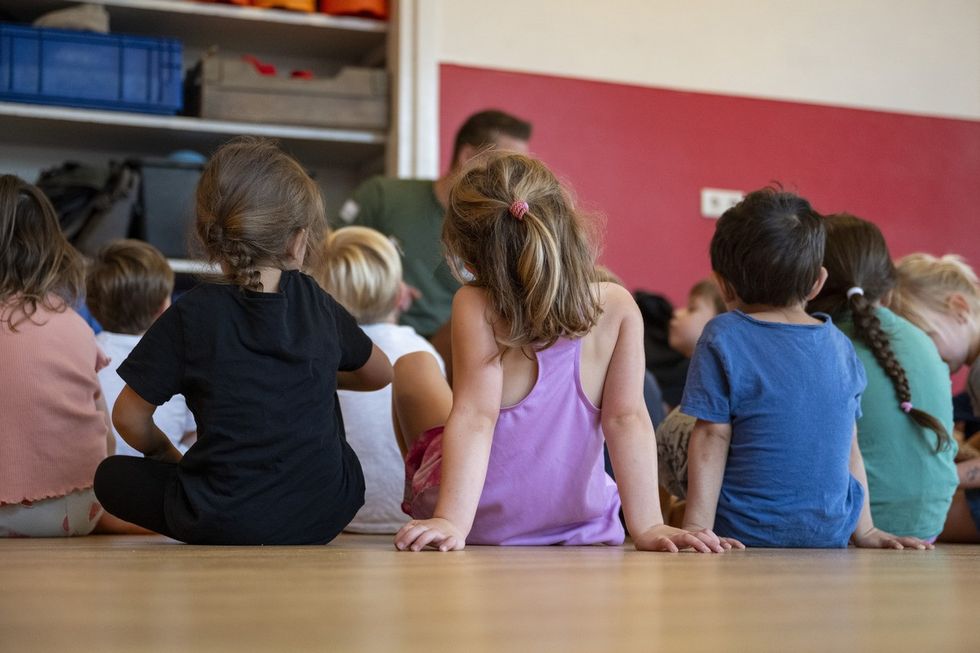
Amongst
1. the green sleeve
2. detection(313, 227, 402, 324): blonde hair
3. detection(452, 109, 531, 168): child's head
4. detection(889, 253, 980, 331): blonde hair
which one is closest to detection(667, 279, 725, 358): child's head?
detection(452, 109, 531, 168): child's head

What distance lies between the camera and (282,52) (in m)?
4.23

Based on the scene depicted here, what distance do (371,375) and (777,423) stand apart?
0.65 m

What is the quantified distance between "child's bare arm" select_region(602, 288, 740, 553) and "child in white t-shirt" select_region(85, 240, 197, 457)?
3.47 feet

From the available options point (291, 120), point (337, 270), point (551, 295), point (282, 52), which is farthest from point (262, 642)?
point (282, 52)

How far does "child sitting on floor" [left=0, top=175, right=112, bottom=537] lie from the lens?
6.32ft

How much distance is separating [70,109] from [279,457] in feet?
8.15

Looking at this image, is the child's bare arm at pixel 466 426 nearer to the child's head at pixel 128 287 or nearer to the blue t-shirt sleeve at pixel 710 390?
the blue t-shirt sleeve at pixel 710 390

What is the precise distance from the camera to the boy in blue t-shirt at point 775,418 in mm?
1790

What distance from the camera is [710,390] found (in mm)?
1797

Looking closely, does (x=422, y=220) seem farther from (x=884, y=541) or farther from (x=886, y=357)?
(x=884, y=541)

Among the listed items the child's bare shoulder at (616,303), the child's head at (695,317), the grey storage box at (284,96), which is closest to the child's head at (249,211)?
the child's bare shoulder at (616,303)

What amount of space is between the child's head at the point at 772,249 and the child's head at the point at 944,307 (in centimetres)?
71

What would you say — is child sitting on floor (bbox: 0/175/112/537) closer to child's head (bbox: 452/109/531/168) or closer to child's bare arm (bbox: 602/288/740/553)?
child's bare arm (bbox: 602/288/740/553)

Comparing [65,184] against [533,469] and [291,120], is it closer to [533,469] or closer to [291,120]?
[291,120]
